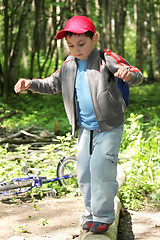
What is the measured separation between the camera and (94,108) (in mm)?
3004

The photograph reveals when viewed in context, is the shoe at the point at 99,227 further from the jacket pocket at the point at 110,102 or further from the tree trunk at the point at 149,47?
the tree trunk at the point at 149,47

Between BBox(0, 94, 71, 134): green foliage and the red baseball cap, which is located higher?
the red baseball cap

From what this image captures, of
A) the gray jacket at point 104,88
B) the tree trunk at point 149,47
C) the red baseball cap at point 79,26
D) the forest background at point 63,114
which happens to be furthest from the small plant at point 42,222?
the tree trunk at point 149,47

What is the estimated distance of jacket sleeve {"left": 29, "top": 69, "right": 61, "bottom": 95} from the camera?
3308 millimetres

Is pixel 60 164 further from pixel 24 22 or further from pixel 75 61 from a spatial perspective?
pixel 24 22

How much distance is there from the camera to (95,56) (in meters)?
3.06

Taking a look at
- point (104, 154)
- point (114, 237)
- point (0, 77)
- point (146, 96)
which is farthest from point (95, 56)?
point (146, 96)

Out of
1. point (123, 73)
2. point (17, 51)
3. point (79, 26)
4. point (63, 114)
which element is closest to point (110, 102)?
point (123, 73)

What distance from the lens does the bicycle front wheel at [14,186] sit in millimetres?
4582

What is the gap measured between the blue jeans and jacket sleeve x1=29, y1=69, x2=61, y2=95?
1.84 feet

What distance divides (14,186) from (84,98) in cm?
208

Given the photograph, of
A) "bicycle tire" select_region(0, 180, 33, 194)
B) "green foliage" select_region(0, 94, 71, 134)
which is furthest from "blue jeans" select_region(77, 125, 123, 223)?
Result: "green foliage" select_region(0, 94, 71, 134)

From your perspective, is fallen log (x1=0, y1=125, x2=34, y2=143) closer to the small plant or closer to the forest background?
the forest background

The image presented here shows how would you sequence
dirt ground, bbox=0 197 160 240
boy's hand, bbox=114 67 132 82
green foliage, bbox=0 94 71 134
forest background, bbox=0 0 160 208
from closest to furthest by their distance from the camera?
1. boy's hand, bbox=114 67 132 82
2. dirt ground, bbox=0 197 160 240
3. forest background, bbox=0 0 160 208
4. green foliage, bbox=0 94 71 134
